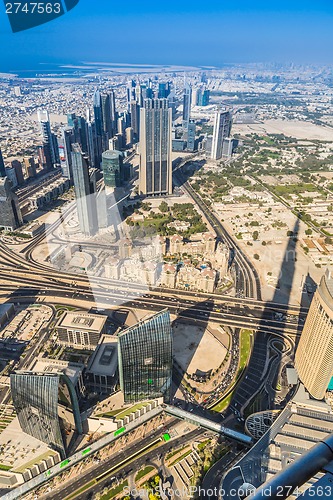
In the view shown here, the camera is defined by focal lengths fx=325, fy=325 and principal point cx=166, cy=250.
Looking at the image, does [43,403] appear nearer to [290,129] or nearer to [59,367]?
[59,367]

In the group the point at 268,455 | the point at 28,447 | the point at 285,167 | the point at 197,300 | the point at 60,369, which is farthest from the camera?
the point at 285,167

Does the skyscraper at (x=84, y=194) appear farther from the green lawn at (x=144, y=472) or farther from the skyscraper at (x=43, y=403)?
the green lawn at (x=144, y=472)

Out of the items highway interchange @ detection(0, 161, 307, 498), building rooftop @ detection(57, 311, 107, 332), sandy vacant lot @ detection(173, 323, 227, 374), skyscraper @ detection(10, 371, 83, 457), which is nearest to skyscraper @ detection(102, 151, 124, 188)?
highway interchange @ detection(0, 161, 307, 498)

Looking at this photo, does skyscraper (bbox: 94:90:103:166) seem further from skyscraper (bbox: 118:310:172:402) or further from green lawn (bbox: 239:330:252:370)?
skyscraper (bbox: 118:310:172:402)

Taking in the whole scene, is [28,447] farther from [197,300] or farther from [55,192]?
[55,192]

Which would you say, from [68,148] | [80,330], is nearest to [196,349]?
[80,330]

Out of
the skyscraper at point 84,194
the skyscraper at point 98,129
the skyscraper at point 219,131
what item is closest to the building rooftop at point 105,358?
the skyscraper at point 84,194

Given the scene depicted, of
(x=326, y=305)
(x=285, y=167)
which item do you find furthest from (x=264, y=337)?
(x=285, y=167)
